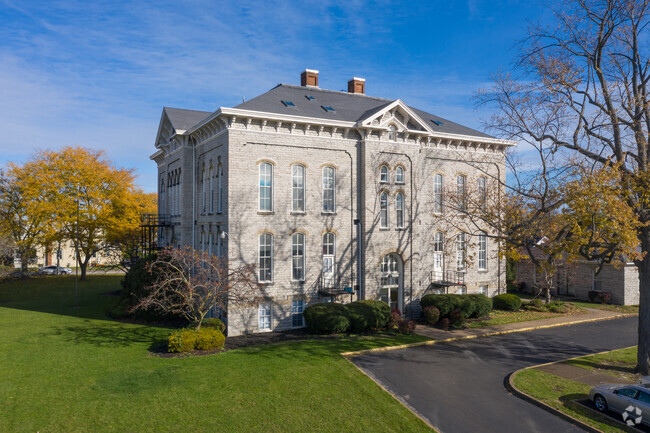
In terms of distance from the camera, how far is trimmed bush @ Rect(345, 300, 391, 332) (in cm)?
2186

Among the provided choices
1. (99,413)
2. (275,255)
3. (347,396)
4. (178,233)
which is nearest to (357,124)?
(275,255)

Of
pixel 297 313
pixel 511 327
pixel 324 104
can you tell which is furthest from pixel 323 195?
pixel 511 327

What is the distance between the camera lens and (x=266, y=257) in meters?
23.0

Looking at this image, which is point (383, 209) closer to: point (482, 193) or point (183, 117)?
point (482, 193)

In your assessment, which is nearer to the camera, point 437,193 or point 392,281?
point 392,281

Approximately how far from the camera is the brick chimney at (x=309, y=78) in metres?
30.5

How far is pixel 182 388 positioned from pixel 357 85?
24591 mm

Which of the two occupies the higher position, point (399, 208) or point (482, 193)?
point (482, 193)

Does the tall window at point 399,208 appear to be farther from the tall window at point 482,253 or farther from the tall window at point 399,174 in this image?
the tall window at point 482,253

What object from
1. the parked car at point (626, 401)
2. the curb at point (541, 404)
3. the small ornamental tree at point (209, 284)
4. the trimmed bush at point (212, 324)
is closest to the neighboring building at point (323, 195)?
the trimmed bush at point (212, 324)

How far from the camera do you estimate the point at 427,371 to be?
54.9ft

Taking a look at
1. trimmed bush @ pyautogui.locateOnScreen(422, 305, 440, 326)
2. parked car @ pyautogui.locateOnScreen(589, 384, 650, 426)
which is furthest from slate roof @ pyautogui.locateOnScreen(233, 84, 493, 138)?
parked car @ pyautogui.locateOnScreen(589, 384, 650, 426)

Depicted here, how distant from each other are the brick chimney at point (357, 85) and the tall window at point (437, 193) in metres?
9.03

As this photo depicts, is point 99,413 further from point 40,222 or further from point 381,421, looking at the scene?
point 40,222
